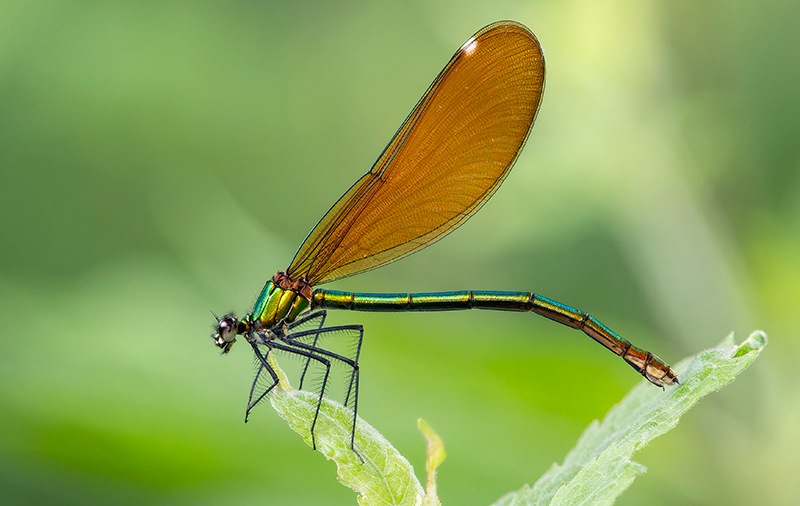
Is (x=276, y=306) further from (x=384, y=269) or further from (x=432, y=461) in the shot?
(x=384, y=269)

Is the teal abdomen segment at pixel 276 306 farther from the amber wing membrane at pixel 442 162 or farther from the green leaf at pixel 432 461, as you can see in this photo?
the green leaf at pixel 432 461

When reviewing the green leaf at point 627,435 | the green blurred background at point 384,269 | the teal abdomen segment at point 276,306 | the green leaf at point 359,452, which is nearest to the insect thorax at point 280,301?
the teal abdomen segment at point 276,306

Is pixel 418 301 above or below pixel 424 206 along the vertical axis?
below

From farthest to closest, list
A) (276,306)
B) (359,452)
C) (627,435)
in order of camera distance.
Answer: (276,306) < (627,435) < (359,452)

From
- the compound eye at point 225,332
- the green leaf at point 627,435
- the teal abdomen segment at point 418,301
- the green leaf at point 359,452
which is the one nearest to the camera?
the green leaf at point 627,435

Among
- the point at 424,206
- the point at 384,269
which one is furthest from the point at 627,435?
the point at 384,269

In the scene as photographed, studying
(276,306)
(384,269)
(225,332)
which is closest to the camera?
(225,332)

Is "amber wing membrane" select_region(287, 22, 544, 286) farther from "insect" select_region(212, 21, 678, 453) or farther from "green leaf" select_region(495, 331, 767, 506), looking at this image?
"green leaf" select_region(495, 331, 767, 506)
